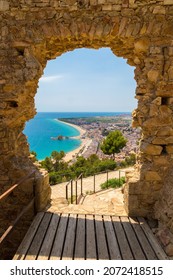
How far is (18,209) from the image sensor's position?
4.34 metres

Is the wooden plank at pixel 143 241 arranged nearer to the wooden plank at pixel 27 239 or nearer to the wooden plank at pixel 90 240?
the wooden plank at pixel 90 240

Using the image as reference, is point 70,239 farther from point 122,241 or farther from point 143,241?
point 143,241

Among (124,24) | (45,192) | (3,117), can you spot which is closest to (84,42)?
(124,24)

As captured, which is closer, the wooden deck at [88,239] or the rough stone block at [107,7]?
the wooden deck at [88,239]

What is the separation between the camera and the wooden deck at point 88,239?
3.02 meters

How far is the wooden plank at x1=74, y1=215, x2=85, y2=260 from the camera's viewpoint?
301 centimetres

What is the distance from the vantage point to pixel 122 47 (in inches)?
169

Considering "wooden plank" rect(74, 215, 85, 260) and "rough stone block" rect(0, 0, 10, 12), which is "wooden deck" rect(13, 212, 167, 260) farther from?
"rough stone block" rect(0, 0, 10, 12)

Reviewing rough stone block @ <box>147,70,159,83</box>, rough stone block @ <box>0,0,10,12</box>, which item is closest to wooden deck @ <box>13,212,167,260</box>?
rough stone block @ <box>147,70,159,83</box>

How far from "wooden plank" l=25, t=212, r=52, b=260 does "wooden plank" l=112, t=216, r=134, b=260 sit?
124 cm

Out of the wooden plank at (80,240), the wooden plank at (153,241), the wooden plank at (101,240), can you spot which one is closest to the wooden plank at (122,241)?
the wooden plank at (101,240)

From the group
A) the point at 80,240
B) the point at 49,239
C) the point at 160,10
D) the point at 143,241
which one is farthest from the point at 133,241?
the point at 160,10

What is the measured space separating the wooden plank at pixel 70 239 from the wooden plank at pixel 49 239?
0.23 meters

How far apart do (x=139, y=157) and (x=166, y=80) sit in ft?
5.09
